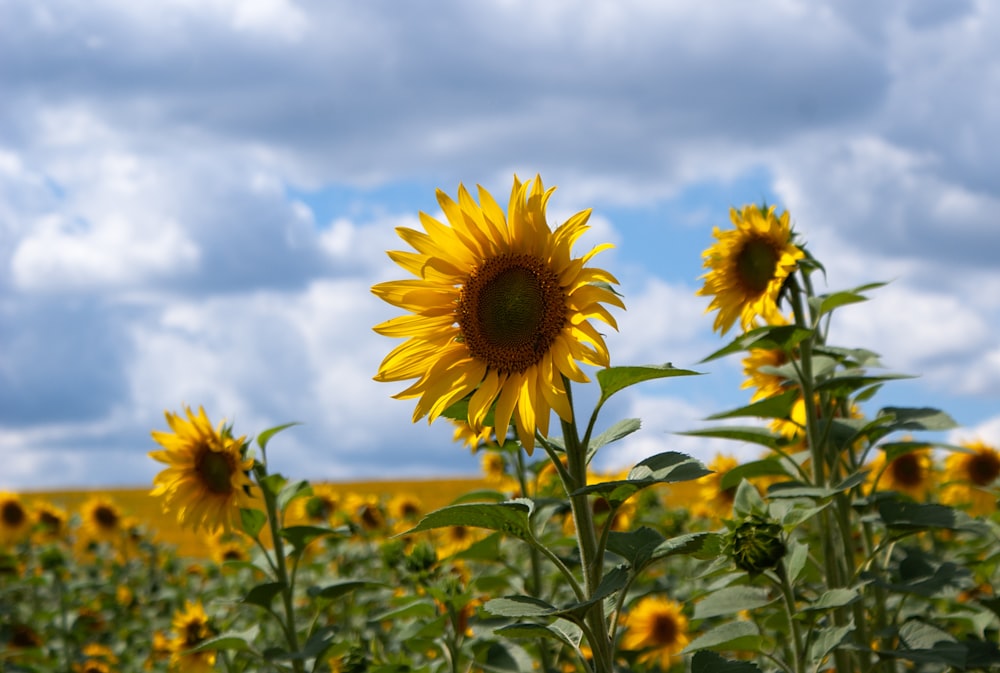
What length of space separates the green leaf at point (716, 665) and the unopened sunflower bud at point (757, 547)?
251 millimetres

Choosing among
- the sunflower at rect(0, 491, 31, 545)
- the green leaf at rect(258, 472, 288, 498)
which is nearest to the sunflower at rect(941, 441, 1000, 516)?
the green leaf at rect(258, 472, 288, 498)

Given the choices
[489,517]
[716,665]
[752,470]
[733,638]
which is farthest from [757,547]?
[752,470]

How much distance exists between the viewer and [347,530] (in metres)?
3.95

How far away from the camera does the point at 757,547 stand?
2.75 meters

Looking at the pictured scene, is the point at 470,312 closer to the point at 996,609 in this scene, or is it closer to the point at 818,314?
the point at 818,314

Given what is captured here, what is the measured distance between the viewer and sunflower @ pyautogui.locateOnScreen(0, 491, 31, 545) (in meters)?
9.20

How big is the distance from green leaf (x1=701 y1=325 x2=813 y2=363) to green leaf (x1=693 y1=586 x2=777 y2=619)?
2.63 ft

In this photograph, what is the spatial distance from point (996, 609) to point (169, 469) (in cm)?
327

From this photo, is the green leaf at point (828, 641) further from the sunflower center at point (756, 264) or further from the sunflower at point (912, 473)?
the sunflower at point (912, 473)

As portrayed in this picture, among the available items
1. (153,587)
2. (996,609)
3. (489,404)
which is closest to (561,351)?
(489,404)

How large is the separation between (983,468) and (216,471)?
16.6 feet

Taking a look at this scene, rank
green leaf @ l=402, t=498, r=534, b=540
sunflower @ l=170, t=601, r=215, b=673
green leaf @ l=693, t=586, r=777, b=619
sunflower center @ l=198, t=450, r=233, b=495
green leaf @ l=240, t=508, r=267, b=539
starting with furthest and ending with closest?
1. sunflower @ l=170, t=601, r=215, b=673
2. sunflower center @ l=198, t=450, r=233, b=495
3. green leaf @ l=240, t=508, r=267, b=539
4. green leaf @ l=693, t=586, r=777, b=619
5. green leaf @ l=402, t=498, r=534, b=540

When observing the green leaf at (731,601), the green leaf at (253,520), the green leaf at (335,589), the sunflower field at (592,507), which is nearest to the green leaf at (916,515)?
the sunflower field at (592,507)

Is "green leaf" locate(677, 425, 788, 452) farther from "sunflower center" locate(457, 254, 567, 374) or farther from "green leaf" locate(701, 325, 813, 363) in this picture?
"sunflower center" locate(457, 254, 567, 374)
